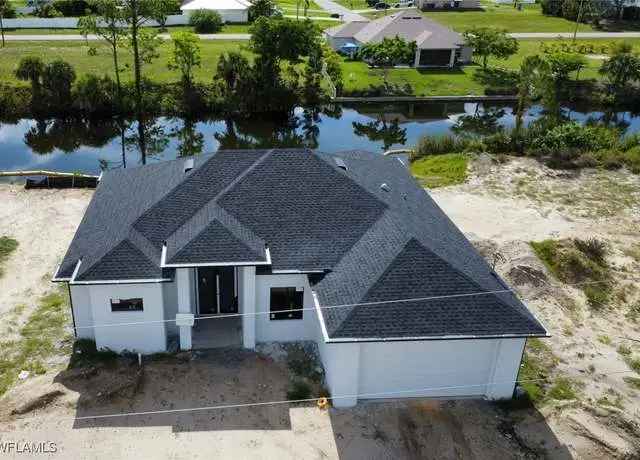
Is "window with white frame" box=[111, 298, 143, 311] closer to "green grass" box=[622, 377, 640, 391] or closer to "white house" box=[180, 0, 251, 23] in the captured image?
"green grass" box=[622, 377, 640, 391]

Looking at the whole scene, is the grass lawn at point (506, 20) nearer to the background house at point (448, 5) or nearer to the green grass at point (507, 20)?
the green grass at point (507, 20)

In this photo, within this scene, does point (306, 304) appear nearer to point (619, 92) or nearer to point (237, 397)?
point (237, 397)

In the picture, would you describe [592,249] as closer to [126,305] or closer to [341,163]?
[341,163]

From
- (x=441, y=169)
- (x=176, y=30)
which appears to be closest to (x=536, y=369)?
(x=441, y=169)

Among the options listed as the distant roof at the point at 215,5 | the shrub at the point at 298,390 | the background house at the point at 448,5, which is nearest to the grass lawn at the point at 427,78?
the distant roof at the point at 215,5

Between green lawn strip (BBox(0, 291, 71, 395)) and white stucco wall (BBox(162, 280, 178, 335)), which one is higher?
white stucco wall (BBox(162, 280, 178, 335))

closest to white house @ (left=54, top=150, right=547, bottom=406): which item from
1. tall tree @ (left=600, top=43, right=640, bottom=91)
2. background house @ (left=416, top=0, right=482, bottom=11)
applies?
tall tree @ (left=600, top=43, right=640, bottom=91)

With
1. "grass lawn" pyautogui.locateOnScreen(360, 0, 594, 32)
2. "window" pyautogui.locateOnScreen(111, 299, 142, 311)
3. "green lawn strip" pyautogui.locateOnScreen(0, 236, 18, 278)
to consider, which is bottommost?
"green lawn strip" pyautogui.locateOnScreen(0, 236, 18, 278)
